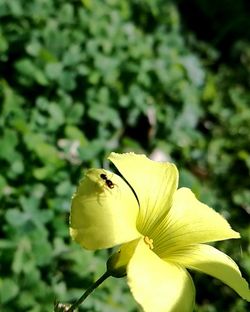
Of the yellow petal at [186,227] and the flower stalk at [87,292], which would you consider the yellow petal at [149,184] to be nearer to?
the yellow petal at [186,227]

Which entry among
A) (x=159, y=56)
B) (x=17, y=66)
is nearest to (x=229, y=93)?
(x=159, y=56)

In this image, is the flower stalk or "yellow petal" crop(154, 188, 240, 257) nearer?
the flower stalk

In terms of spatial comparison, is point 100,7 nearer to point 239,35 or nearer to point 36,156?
point 36,156

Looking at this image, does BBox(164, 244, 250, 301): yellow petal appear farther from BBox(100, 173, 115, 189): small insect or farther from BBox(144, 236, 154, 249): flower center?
BBox(100, 173, 115, 189): small insect

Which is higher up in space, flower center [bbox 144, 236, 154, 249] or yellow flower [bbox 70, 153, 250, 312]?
yellow flower [bbox 70, 153, 250, 312]

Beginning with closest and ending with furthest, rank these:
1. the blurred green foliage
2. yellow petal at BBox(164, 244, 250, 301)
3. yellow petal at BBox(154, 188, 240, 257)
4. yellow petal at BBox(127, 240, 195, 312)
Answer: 1. yellow petal at BBox(127, 240, 195, 312)
2. yellow petal at BBox(164, 244, 250, 301)
3. yellow petal at BBox(154, 188, 240, 257)
4. the blurred green foliage

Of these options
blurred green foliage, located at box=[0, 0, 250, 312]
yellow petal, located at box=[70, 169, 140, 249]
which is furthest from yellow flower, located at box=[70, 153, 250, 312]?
blurred green foliage, located at box=[0, 0, 250, 312]
